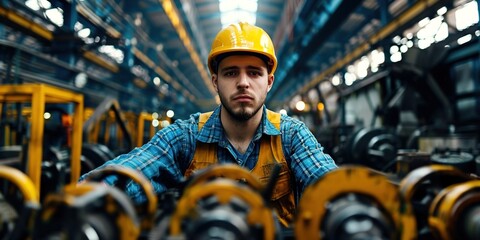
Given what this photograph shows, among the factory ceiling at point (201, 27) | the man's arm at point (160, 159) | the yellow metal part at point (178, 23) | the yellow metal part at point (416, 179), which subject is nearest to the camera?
the yellow metal part at point (416, 179)

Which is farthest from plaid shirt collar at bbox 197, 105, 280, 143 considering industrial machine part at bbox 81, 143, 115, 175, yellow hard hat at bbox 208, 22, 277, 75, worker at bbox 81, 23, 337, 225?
industrial machine part at bbox 81, 143, 115, 175

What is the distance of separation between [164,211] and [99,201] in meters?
0.20

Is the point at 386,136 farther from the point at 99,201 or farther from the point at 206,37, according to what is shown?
the point at 206,37

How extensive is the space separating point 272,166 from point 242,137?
0.24 m

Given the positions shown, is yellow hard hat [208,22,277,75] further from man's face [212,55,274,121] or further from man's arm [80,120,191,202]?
man's arm [80,120,191,202]

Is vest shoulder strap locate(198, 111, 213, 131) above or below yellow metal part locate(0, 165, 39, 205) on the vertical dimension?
above

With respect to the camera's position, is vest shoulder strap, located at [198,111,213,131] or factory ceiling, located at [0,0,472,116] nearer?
vest shoulder strap, located at [198,111,213,131]

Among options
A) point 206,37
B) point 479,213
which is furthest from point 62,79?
point 206,37

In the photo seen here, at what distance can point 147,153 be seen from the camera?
1.46 meters

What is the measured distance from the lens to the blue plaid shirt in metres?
1.43

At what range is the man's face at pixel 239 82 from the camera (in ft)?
5.03

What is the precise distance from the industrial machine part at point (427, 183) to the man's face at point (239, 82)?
832mm

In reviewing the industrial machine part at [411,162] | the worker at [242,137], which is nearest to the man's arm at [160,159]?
the worker at [242,137]

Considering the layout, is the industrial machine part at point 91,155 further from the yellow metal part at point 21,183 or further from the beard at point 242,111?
the yellow metal part at point 21,183
